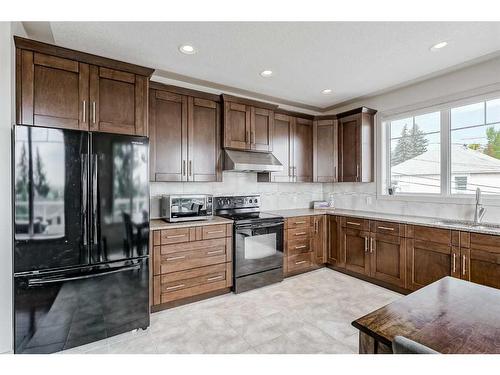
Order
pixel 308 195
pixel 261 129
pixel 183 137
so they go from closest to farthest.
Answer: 1. pixel 183 137
2. pixel 261 129
3. pixel 308 195

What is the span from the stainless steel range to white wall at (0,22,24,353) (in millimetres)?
2020

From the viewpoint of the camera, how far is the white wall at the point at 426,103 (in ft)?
9.52

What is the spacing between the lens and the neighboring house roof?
9.81ft

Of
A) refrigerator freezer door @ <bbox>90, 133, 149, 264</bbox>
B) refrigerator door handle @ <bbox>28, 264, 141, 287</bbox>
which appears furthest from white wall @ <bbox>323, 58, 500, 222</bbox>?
refrigerator door handle @ <bbox>28, 264, 141, 287</bbox>

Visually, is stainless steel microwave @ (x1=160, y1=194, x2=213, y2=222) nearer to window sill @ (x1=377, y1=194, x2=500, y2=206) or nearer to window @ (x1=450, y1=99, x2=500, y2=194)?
window sill @ (x1=377, y1=194, x2=500, y2=206)

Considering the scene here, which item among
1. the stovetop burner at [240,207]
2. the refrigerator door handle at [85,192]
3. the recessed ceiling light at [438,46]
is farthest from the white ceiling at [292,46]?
the stovetop burner at [240,207]

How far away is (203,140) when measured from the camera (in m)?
3.29

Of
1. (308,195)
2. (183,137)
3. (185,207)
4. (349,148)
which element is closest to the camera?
(185,207)

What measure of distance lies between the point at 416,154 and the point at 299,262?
2248mm

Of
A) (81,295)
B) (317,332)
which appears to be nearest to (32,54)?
(81,295)

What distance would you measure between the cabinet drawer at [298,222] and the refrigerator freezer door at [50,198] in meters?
2.43

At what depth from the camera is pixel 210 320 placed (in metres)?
2.55

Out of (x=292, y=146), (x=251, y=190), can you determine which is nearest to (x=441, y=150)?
(x=292, y=146)

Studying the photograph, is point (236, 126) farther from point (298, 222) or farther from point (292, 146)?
point (298, 222)
